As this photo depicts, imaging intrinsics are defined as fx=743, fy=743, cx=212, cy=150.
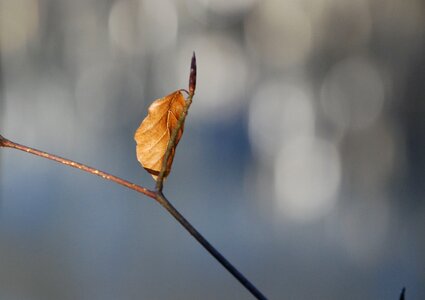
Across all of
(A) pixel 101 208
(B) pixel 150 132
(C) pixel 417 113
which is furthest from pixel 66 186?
(B) pixel 150 132

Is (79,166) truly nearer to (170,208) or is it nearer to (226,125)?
(170,208)

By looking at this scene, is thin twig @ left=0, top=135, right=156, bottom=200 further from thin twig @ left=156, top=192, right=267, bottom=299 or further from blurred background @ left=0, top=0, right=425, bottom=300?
blurred background @ left=0, top=0, right=425, bottom=300

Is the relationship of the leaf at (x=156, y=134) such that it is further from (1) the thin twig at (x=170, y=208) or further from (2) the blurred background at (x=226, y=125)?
(2) the blurred background at (x=226, y=125)

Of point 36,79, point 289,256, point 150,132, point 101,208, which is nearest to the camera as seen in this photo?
point 150,132

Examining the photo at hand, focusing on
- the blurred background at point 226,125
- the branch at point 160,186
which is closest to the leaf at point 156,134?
the branch at point 160,186

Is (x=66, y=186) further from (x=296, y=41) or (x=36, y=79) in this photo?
(x=296, y=41)

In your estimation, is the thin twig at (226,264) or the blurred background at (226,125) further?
the blurred background at (226,125)
